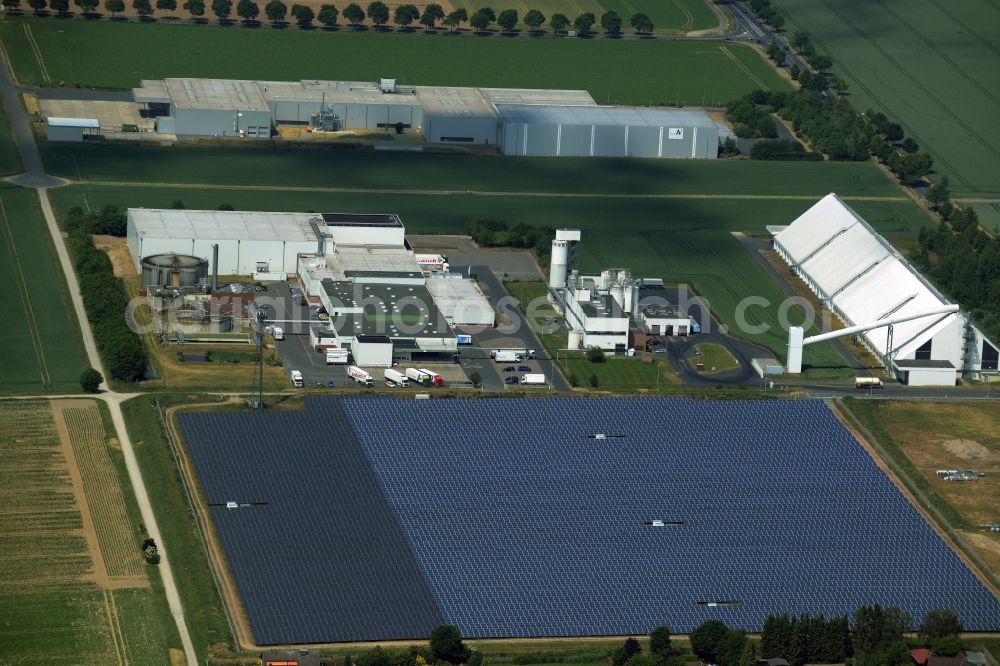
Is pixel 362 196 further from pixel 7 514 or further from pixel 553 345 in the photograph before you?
pixel 7 514

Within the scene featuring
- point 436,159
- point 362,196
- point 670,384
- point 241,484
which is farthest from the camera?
point 436,159

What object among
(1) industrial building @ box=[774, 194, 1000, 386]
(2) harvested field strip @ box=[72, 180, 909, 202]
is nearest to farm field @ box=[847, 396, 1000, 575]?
(1) industrial building @ box=[774, 194, 1000, 386]

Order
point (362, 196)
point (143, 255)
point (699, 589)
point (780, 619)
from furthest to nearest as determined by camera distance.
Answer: point (362, 196), point (143, 255), point (699, 589), point (780, 619)

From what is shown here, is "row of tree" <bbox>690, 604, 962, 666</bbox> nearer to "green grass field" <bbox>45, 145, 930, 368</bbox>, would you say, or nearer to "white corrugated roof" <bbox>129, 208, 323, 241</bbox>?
"green grass field" <bbox>45, 145, 930, 368</bbox>

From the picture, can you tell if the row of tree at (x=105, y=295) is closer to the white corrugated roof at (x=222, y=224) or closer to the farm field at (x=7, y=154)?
the white corrugated roof at (x=222, y=224)

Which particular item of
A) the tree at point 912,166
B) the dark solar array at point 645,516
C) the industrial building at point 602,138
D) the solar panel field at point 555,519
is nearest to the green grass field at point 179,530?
the solar panel field at point 555,519

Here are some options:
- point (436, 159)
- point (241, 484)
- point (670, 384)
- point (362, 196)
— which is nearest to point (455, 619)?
point (241, 484)

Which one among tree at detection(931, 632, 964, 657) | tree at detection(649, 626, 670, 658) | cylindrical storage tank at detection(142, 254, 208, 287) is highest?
tree at detection(649, 626, 670, 658)
